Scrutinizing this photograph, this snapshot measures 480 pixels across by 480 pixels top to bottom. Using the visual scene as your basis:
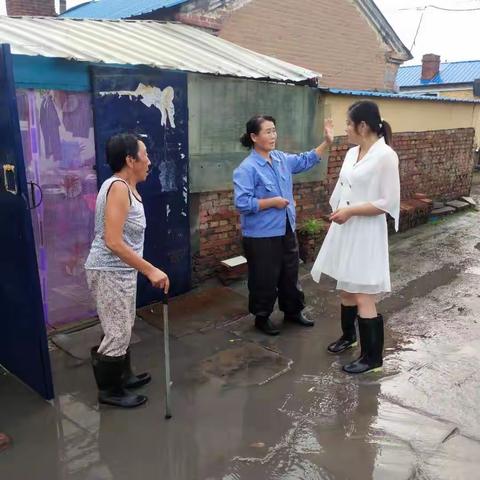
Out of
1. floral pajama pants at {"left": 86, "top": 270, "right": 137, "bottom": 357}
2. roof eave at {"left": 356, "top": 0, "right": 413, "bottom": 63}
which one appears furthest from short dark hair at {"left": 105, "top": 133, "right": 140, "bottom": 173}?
roof eave at {"left": 356, "top": 0, "right": 413, "bottom": 63}

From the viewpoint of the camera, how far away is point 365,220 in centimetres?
344

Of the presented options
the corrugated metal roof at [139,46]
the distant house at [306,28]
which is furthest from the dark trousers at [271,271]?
the distant house at [306,28]

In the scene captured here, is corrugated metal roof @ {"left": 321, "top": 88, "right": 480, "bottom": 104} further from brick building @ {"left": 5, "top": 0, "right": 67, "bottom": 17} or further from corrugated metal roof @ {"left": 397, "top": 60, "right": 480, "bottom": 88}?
corrugated metal roof @ {"left": 397, "top": 60, "right": 480, "bottom": 88}

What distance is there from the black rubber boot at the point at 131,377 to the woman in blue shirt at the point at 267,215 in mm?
1174

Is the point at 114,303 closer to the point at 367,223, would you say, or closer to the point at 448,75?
the point at 367,223

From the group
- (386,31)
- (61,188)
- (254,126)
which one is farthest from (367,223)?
(386,31)

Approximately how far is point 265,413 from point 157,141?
2628mm

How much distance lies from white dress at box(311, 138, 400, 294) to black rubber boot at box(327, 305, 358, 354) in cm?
40

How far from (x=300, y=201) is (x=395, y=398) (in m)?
3.44

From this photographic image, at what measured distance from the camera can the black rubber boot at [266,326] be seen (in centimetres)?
427

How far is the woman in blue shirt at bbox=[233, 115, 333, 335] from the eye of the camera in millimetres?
3898

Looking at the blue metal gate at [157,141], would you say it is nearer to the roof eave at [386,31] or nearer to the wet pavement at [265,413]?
the wet pavement at [265,413]

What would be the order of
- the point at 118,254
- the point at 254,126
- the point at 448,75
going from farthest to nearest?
the point at 448,75 → the point at 254,126 → the point at 118,254

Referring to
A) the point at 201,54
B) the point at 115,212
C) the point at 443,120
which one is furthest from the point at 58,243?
the point at 443,120
